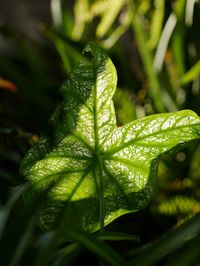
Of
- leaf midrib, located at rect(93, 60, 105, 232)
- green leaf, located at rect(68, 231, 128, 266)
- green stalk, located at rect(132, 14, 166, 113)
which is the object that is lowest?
green leaf, located at rect(68, 231, 128, 266)

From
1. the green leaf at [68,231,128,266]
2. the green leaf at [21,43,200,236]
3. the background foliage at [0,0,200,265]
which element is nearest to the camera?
the green leaf at [68,231,128,266]

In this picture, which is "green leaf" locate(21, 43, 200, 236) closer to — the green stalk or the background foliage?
the background foliage

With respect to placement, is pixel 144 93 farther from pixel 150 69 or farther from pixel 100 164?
pixel 100 164

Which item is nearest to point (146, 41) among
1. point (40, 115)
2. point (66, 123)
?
point (40, 115)

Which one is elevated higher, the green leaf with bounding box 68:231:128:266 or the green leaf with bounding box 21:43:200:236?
the green leaf with bounding box 21:43:200:236

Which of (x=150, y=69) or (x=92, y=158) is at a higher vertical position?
(x=150, y=69)

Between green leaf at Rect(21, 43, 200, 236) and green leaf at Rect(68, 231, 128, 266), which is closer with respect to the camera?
green leaf at Rect(68, 231, 128, 266)

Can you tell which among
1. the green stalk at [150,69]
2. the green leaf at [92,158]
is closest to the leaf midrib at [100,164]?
the green leaf at [92,158]

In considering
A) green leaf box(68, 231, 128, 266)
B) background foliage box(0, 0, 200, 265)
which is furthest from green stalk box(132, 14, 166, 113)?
green leaf box(68, 231, 128, 266)

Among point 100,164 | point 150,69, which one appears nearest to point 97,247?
point 100,164
